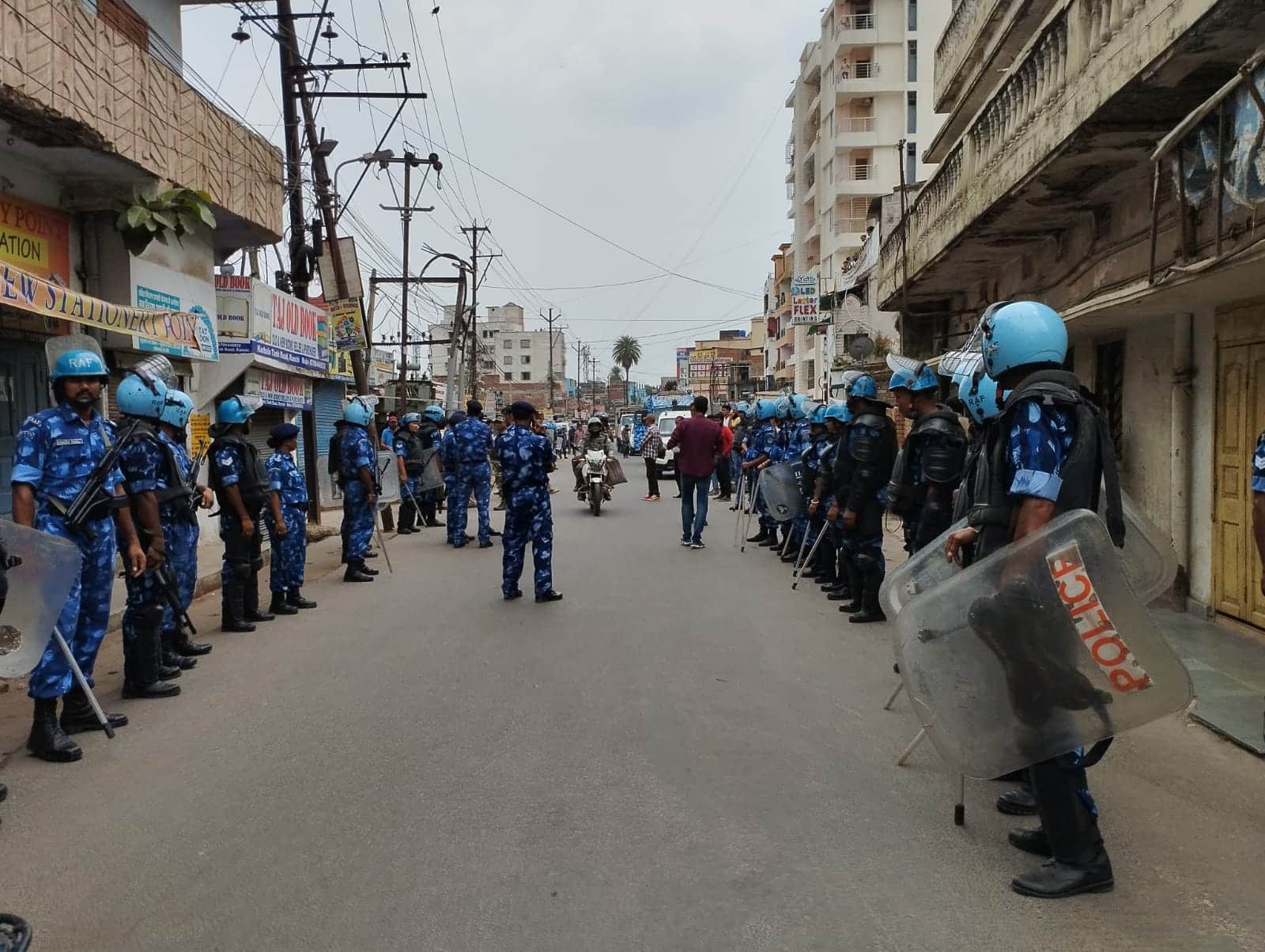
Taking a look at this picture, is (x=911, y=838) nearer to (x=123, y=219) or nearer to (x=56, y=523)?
(x=56, y=523)

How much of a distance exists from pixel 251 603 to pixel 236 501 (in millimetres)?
1041

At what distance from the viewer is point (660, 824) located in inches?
150

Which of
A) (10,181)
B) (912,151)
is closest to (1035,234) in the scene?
(10,181)

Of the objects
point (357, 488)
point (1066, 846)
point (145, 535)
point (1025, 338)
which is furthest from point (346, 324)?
point (1066, 846)

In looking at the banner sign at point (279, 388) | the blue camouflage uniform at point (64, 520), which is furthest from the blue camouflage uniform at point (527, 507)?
the banner sign at point (279, 388)

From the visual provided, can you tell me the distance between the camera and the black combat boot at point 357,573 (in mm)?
10398

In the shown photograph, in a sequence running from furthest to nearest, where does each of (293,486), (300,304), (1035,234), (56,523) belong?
(300,304) < (1035,234) < (293,486) < (56,523)

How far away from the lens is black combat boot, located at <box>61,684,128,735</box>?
5109 millimetres

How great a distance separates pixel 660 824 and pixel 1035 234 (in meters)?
9.89

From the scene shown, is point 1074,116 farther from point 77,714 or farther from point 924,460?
point 77,714

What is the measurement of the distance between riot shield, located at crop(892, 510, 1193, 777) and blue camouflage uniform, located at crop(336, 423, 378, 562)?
309 inches

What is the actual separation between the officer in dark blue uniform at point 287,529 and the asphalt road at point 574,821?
1.82 meters

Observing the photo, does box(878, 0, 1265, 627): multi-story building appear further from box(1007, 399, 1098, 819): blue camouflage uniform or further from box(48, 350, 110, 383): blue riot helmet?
box(48, 350, 110, 383): blue riot helmet

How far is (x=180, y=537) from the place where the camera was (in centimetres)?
668
